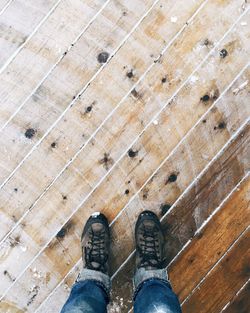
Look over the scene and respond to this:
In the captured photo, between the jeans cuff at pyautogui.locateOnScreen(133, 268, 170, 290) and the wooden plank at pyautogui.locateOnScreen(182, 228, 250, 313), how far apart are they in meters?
0.23

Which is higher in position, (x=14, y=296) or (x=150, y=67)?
(x=150, y=67)

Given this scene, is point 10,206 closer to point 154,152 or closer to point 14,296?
point 14,296

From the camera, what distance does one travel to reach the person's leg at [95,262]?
188 cm

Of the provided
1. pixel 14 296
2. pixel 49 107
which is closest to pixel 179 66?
pixel 49 107

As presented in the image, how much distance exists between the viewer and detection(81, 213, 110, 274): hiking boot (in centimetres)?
197

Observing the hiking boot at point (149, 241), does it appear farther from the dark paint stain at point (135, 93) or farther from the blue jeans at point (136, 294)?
the dark paint stain at point (135, 93)

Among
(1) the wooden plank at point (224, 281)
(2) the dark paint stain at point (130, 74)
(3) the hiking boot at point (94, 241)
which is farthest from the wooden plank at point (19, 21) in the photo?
(1) the wooden plank at point (224, 281)

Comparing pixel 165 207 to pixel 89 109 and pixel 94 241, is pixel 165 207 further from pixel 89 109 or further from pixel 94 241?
pixel 89 109

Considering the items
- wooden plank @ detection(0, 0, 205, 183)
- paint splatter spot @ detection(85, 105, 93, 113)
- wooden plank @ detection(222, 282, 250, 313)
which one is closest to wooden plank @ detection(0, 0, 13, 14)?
wooden plank @ detection(0, 0, 205, 183)

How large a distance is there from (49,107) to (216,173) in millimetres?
805

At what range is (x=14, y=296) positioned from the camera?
6.60 feet

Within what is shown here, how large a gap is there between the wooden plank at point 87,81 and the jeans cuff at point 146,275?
64 cm

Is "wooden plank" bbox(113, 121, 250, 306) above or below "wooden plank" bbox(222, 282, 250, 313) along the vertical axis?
above

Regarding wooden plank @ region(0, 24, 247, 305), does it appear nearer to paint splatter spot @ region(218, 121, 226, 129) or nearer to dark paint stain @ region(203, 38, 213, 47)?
paint splatter spot @ region(218, 121, 226, 129)
